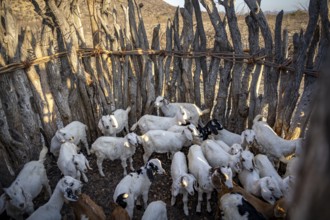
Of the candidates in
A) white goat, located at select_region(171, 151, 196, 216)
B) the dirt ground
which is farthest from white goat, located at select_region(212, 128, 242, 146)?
the dirt ground

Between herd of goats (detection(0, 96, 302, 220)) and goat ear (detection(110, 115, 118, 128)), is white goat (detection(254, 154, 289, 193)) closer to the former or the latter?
herd of goats (detection(0, 96, 302, 220))

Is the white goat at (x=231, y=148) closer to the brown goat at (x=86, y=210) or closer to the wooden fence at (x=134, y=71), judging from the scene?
the wooden fence at (x=134, y=71)

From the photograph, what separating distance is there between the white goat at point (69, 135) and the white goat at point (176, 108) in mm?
A: 1945

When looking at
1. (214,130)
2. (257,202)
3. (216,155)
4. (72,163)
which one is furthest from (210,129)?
(72,163)

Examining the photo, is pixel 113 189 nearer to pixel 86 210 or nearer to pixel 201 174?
pixel 86 210

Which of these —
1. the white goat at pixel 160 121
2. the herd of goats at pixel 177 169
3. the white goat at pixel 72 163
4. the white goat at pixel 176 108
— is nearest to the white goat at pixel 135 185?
the herd of goats at pixel 177 169

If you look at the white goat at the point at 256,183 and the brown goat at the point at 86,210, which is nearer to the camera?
the brown goat at the point at 86,210

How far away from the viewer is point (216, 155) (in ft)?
19.1

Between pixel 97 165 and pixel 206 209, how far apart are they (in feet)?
8.79

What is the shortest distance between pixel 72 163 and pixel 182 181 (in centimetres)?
225

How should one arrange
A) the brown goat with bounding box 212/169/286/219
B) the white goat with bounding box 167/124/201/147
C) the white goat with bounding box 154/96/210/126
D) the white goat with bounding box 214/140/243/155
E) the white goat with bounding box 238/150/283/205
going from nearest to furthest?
the brown goat with bounding box 212/169/286/219, the white goat with bounding box 238/150/283/205, the white goat with bounding box 214/140/243/155, the white goat with bounding box 167/124/201/147, the white goat with bounding box 154/96/210/126

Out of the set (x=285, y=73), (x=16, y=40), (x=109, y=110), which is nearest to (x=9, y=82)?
(x=16, y=40)

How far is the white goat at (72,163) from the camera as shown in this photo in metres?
5.61

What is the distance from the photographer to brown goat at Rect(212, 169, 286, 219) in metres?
4.16
